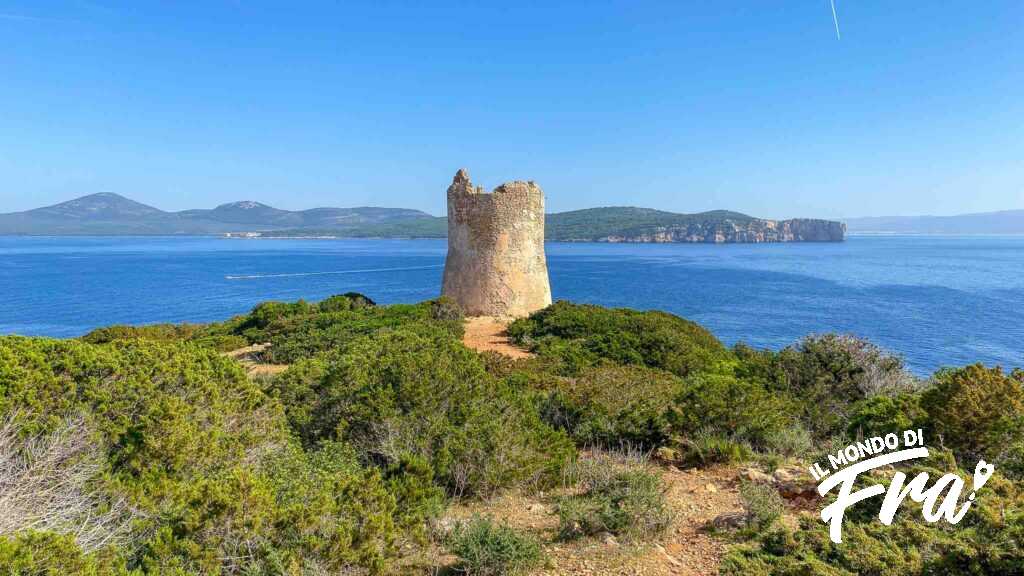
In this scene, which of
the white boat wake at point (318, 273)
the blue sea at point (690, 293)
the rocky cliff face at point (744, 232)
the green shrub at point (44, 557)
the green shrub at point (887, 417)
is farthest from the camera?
the rocky cliff face at point (744, 232)

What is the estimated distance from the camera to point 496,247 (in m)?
18.3

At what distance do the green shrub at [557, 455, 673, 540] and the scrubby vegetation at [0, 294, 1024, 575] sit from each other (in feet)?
0.07

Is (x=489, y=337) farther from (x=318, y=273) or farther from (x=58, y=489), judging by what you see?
(x=318, y=273)

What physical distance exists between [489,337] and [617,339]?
361 cm

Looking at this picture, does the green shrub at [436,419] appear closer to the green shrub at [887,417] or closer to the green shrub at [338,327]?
the green shrub at [887,417]

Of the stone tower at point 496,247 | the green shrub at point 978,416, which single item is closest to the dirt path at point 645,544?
the green shrub at point 978,416

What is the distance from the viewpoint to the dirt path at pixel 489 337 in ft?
49.8

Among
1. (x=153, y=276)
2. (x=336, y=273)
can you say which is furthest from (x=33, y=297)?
(x=336, y=273)

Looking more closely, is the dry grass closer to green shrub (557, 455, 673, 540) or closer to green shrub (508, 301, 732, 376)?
green shrub (557, 455, 673, 540)

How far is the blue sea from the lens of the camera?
32.7 metres

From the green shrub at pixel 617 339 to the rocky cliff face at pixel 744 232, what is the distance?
14012 centimetres

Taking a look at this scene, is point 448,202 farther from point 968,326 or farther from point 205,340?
point 968,326

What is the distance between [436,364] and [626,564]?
12.1 feet

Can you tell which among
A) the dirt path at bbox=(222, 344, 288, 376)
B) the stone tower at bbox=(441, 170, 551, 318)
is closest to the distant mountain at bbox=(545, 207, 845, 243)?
the stone tower at bbox=(441, 170, 551, 318)
